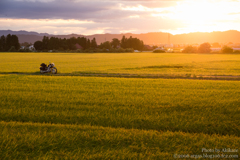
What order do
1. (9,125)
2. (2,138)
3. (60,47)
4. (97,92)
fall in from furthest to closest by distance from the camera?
(60,47) → (97,92) → (9,125) → (2,138)

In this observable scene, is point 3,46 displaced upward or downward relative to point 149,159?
upward

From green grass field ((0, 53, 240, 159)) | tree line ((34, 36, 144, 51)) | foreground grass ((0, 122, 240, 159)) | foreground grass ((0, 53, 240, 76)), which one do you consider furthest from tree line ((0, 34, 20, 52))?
foreground grass ((0, 122, 240, 159))

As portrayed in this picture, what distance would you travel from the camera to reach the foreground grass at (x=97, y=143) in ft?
17.2

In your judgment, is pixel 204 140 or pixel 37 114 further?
pixel 37 114

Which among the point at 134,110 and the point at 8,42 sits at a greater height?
the point at 8,42

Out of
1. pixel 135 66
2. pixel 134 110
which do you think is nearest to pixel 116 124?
pixel 134 110

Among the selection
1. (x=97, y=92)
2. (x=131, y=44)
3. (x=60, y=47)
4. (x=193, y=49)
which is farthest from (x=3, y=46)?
(x=97, y=92)

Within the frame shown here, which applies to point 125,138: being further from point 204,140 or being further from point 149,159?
point 204,140

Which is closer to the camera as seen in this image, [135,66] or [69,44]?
[135,66]

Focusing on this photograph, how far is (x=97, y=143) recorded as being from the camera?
5863mm

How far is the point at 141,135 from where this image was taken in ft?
21.2

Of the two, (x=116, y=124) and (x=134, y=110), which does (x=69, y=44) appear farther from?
(x=116, y=124)

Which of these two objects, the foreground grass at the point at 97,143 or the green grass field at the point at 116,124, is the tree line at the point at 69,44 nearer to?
the green grass field at the point at 116,124

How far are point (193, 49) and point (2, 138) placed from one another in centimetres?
11983
